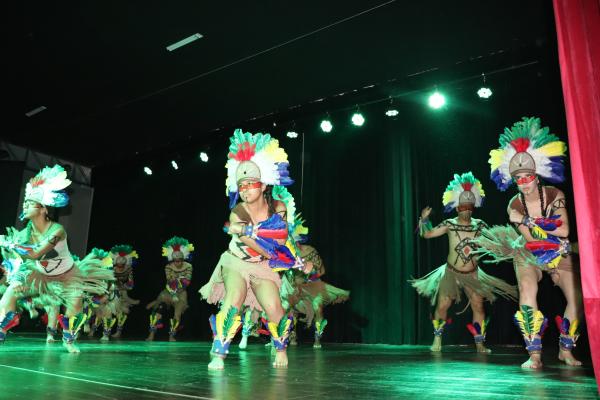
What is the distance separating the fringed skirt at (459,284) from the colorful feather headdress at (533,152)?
6.30 feet

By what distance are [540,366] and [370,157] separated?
5081 mm

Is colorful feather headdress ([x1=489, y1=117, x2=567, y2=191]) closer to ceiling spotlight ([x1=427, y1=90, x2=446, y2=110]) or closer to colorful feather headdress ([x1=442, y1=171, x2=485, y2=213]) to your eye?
colorful feather headdress ([x1=442, y1=171, x2=485, y2=213])

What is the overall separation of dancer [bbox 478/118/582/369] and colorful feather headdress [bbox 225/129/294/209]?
1.78 meters

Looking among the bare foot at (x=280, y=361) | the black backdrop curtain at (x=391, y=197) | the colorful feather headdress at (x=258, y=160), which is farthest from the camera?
the black backdrop curtain at (x=391, y=197)

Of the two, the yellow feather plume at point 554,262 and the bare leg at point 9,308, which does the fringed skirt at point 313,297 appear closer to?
the bare leg at point 9,308

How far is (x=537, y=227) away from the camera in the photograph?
11.7 feet

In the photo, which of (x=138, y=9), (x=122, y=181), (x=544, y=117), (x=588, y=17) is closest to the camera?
(x=588, y=17)

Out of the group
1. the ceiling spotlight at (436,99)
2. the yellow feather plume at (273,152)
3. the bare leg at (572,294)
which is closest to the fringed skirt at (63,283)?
the yellow feather plume at (273,152)

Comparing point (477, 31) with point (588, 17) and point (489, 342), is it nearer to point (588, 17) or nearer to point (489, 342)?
point (489, 342)

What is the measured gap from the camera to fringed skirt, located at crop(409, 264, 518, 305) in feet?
18.1

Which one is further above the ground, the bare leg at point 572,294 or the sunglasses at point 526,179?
the sunglasses at point 526,179

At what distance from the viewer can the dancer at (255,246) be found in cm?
318

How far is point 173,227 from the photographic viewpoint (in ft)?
35.0

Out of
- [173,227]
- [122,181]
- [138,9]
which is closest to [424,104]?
[138,9]
